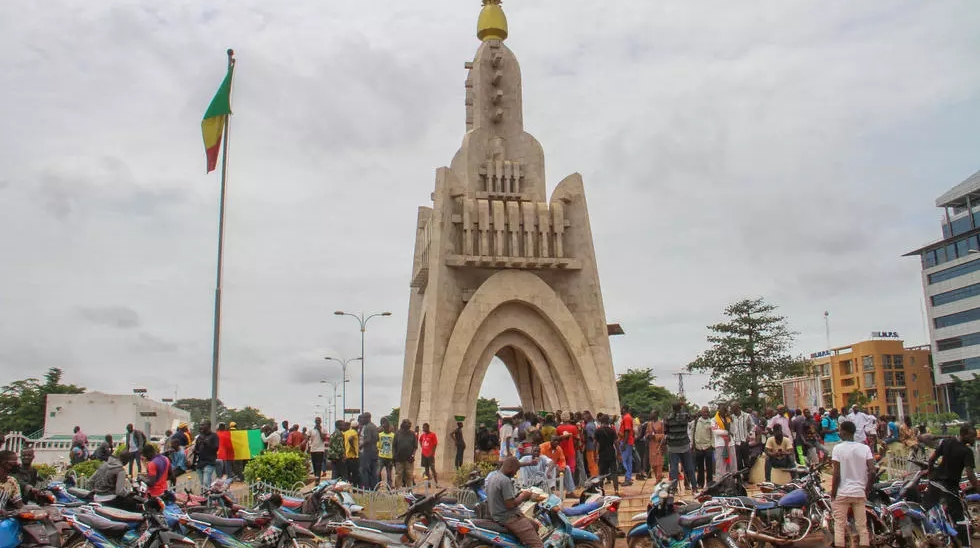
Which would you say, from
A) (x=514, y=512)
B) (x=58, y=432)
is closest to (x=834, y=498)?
(x=514, y=512)

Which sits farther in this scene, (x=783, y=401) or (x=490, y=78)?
(x=783, y=401)

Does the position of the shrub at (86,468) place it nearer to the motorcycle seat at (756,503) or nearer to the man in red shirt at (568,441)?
the man in red shirt at (568,441)

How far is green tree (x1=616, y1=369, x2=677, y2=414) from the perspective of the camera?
67.0 meters

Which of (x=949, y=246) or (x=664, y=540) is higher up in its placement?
(x=949, y=246)

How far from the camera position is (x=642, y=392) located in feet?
224

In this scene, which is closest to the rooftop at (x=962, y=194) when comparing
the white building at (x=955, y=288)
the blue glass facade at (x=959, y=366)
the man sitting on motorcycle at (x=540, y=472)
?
the white building at (x=955, y=288)

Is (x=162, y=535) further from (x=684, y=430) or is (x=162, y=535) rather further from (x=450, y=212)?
(x=450, y=212)

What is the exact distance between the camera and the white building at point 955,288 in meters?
64.4

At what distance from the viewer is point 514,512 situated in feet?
32.1

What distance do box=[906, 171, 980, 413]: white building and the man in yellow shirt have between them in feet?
194

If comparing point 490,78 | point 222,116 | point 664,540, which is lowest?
point 664,540

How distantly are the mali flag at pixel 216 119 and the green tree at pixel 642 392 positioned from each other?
164 feet

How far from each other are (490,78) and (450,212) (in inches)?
245

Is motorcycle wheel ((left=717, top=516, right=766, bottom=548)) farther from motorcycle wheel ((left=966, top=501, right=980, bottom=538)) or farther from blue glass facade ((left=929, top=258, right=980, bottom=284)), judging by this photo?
blue glass facade ((left=929, top=258, right=980, bottom=284))
